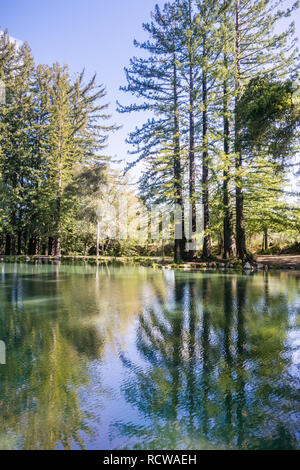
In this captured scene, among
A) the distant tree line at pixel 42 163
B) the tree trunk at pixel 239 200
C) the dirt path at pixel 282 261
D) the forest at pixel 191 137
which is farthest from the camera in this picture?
the distant tree line at pixel 42 163

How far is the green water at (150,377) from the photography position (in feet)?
6.46

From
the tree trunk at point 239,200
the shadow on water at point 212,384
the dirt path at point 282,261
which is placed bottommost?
the shadow on water at point 212,384

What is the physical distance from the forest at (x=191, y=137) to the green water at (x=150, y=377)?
4.74 metres

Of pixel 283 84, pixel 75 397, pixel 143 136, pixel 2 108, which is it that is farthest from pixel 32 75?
pixel 75 397

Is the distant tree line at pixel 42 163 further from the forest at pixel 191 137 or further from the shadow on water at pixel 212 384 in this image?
the shadow on water at pixel 212 384

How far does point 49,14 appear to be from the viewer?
13547 millimetres

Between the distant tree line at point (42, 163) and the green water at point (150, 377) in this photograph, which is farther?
the distant tree line at point (42, 163)

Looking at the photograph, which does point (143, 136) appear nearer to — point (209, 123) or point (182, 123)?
point (182, 123)

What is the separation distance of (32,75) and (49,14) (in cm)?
1228

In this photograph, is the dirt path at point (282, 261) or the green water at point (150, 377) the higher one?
the dirt path at point (282, 261)

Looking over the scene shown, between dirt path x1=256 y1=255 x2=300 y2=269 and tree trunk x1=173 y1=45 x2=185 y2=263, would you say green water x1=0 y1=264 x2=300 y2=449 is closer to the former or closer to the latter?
dirt path x1=256 y1=255 x2=300 y2=269

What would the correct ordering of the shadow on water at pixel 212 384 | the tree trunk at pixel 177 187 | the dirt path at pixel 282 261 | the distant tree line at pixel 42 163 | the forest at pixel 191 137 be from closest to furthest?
the shadow on water at pixel 212 384 → the forest at pixel 191 137 → the dirt path at pixel 282 261 → the tree trunk at pixel 177 187 → the distant tree line at pixel 42 163

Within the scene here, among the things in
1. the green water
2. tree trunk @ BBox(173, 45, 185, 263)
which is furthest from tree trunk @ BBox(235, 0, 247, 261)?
the green water

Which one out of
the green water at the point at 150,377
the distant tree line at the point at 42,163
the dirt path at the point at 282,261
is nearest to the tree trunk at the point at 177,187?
the dirt path at the point at 282,261
